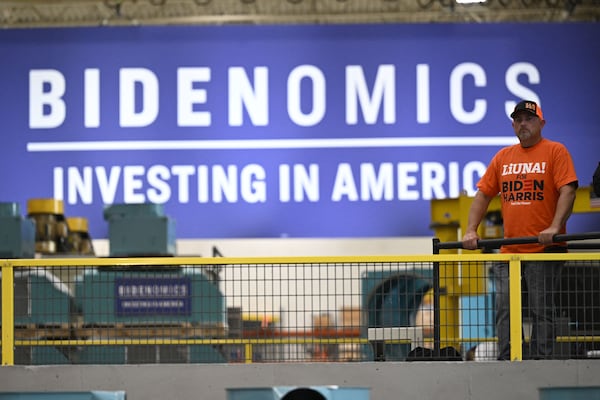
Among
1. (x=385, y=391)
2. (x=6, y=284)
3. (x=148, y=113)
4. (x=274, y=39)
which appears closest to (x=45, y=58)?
(x=148, y=113)

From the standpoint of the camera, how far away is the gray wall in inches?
198

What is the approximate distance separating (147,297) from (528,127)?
134 inches

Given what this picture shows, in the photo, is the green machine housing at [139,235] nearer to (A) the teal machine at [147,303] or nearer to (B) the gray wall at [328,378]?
(A) the teal machine at [147,303]

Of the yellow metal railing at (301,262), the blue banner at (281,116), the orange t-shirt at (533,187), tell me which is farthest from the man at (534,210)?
the blue banner at (281,116)

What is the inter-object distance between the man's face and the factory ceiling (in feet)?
38.8

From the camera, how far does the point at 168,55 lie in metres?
11.4

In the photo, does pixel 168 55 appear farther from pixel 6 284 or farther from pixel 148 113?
pixel 6 284

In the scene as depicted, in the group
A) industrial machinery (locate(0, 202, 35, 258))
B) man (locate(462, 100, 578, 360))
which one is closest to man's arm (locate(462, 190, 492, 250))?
man (locate(462, 100, 578, 360))

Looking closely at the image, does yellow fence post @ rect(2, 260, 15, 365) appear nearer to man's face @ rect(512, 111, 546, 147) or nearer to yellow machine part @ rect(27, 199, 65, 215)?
man's face @ rect(512, 111, 546, 147)

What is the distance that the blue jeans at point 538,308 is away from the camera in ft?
17.0

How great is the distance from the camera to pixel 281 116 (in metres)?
11.4

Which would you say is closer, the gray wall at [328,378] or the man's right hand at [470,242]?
the gray wall at [328,378]

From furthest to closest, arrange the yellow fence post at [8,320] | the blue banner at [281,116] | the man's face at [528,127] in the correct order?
the blue banner at [281,116] < the man's face at [528,127] < the yellow fence post at [8,320]

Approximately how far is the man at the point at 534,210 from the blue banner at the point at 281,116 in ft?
18.3
